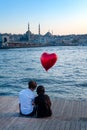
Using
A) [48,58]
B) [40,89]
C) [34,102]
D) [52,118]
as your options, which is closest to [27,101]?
[34,102]

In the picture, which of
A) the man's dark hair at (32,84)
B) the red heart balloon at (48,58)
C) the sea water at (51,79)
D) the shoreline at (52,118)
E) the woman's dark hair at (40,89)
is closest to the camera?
the shoreline at (52,118)

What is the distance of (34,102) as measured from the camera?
30.3 feet

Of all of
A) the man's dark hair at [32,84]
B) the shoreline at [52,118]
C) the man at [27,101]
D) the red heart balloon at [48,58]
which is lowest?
the shoreline at [52,118]

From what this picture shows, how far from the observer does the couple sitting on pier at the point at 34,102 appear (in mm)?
9070

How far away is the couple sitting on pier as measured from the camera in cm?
907

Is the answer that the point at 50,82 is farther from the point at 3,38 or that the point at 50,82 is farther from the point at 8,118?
the point at 3,38

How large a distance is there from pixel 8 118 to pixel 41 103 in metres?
0.89

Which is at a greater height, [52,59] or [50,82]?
[52,59]

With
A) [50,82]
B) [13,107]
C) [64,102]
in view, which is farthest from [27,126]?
[50,82]

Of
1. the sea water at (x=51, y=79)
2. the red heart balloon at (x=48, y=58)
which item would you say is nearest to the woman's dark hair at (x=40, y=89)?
the red heart balloon at (x=48, y=58)

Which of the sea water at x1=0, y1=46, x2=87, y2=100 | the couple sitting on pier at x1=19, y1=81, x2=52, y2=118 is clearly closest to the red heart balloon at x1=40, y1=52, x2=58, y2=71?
the couple sitting on pier at x1=19, y1=81, x2=52, y2=118

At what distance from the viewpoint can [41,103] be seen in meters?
9.09

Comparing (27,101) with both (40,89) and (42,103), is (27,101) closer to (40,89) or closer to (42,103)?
(42,103)

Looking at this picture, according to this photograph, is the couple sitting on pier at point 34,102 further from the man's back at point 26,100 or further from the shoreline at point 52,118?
the shoreline at point 52,118
